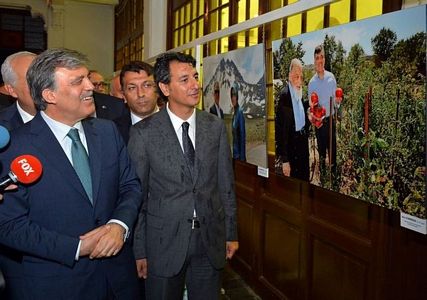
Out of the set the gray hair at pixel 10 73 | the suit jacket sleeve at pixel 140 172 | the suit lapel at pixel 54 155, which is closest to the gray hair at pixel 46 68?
the suit lapel at pixel 54 155

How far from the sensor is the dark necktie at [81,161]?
60.2 inches

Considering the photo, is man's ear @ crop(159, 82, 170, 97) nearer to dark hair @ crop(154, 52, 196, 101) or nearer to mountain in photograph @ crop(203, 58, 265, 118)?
dark hair @ crop(154, 52, 196, 101)

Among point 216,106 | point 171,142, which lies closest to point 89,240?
point 171,142

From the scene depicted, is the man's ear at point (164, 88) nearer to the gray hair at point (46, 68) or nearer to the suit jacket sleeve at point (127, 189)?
the suit jacket sleeve at point (127, 189)

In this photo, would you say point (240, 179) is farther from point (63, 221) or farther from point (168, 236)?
point (63, 221)

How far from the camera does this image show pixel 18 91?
7.34ft

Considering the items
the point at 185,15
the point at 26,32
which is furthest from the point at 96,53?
the point at 185,15

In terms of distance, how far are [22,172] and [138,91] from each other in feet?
4.67

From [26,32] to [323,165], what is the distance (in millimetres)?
9391

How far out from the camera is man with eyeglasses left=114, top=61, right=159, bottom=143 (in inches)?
103

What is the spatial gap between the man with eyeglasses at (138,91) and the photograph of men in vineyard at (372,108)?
3.51 feet

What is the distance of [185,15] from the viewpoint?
16.1 ft

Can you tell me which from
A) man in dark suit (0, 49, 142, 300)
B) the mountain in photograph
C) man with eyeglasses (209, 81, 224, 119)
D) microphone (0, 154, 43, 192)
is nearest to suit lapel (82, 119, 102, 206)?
man in dark suit (0, 49, 142, 300)

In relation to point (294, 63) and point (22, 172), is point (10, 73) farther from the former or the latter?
point (294, 63)
